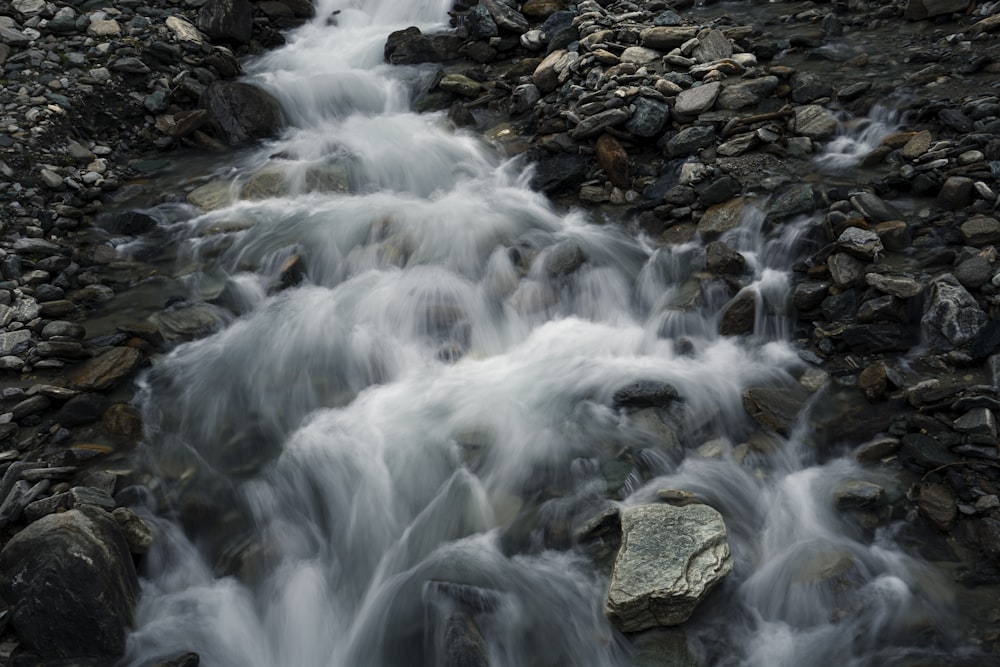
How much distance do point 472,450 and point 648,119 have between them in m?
5.30

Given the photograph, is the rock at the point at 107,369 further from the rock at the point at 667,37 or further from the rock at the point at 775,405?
the rock at the point at 667,37

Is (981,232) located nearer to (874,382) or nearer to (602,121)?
(874,382)

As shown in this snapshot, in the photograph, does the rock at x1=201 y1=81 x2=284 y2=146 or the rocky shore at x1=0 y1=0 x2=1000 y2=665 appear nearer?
the rocky shore at x1=0 y1=0 x2=1000 y2=665

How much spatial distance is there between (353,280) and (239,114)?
4.73 meters

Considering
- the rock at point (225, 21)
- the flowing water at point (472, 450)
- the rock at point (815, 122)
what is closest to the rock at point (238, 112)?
the rock at point (225, 21)

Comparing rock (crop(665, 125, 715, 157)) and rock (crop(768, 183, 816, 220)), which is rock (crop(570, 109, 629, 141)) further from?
rock (crop(768, 183, 816, 220))

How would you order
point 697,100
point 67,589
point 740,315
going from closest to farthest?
point 67,589, point 740,315, point 697,100

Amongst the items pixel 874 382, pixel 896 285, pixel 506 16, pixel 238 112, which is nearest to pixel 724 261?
pixel 896 285

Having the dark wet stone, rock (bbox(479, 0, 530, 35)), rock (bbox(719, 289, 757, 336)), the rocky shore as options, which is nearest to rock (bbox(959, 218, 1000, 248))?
the rocky shore

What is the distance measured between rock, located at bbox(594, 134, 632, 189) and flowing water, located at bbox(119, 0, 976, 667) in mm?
762

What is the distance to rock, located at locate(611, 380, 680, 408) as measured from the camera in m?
6.99

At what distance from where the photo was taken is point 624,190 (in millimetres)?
9773

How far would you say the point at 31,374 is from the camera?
7457 millimetres

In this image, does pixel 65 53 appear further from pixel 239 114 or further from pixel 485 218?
pixel 485 218
